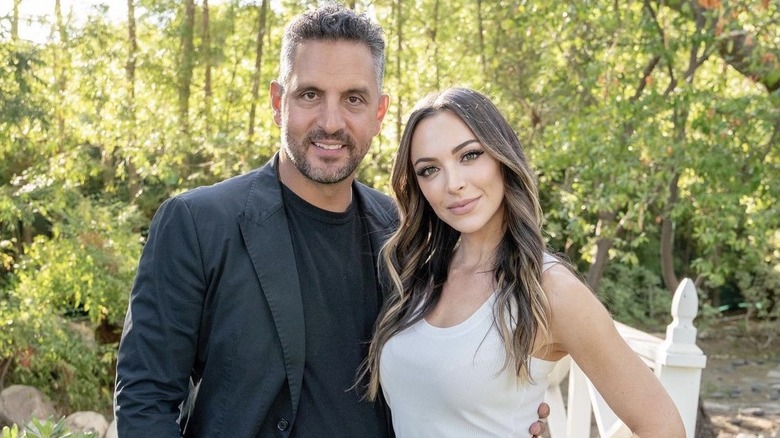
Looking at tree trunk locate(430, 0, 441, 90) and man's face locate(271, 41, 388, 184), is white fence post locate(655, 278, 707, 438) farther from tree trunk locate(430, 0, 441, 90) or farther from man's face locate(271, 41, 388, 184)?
tree trunk locate(430, 0, 441, 90)

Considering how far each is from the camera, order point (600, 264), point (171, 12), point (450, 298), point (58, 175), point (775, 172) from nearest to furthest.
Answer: point (450, 298) → point (775, 172) → point (58, 175) → point (600, 264) → point (171, 12)

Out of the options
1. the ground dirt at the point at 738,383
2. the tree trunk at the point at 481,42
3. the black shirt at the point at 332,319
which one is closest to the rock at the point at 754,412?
the ground dirt at the point at 738,383

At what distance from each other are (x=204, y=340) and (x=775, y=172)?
18.5 feet

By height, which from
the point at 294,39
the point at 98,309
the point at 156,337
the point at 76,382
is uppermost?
the point at 294,39

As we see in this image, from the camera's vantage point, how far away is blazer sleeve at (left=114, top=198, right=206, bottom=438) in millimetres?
2146

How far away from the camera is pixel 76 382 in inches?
292

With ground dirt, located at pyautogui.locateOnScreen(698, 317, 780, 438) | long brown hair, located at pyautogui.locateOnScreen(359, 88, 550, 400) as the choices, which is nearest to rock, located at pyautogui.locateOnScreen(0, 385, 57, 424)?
ground dirt, located at pyautogui.locateOnScreen(698, 317, 780, 438)

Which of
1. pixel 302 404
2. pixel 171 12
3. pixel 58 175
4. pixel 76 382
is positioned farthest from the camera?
pixel 171 12

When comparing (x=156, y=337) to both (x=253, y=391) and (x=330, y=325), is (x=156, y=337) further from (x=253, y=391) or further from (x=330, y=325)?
(x=330, y=325)

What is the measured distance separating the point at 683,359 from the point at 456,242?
107 cm

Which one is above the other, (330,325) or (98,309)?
(330,325)

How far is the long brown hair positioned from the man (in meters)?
0.09

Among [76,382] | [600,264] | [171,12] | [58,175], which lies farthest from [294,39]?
[171,12]

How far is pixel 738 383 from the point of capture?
37.5 ft
